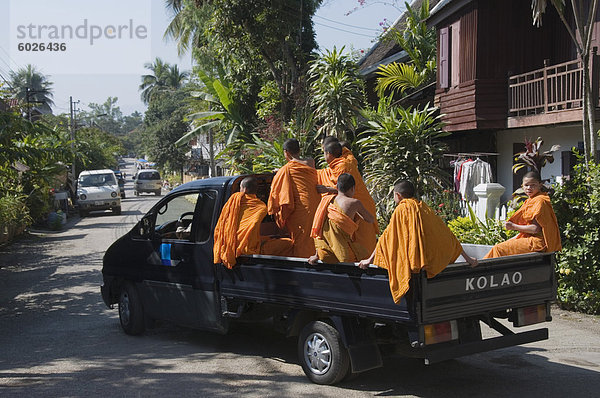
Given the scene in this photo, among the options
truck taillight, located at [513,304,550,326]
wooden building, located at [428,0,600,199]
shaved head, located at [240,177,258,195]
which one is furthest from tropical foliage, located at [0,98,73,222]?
wooden building, located at [428,0,600,199]

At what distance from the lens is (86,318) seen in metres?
9.26

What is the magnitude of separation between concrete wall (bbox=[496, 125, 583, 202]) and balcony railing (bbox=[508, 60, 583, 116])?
66 centimetres

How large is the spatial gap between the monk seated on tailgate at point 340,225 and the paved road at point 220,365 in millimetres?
1174

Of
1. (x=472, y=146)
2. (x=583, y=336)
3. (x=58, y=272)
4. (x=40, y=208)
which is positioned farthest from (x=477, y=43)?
(x=40, y=208)

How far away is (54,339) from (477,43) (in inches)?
475

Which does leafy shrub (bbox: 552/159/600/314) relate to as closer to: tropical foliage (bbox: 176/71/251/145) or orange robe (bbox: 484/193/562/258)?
orange robe (bbox: 484/193/562/258)

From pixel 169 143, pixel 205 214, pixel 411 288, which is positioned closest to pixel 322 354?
pixel 411 288

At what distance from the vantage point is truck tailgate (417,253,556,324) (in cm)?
523

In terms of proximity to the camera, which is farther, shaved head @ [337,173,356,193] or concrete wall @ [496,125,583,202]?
concrete wall @ [496,125,583,202]

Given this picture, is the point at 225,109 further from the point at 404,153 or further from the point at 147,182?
the point at 147,182

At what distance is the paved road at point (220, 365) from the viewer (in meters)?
5.88

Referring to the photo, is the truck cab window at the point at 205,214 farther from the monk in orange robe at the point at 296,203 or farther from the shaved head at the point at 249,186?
the monk in orange robe at the point at 296,203

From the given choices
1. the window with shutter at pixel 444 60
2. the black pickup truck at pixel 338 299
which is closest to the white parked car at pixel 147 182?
the window with shutter at pixel 444 60

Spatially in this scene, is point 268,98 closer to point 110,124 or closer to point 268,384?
point 268,384
